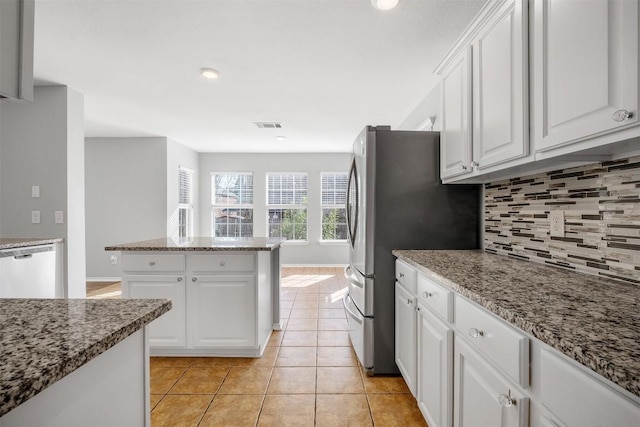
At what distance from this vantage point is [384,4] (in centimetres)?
188

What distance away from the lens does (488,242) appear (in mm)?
2137

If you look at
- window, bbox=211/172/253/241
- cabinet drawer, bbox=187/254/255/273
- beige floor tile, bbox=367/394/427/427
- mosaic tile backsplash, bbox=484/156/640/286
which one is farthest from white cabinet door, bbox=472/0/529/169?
window, bbox=211/172/253/241

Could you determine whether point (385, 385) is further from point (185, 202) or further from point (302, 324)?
→ point (185, 202)

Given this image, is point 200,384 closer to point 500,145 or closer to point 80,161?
point 500,145

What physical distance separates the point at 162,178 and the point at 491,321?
5475mm

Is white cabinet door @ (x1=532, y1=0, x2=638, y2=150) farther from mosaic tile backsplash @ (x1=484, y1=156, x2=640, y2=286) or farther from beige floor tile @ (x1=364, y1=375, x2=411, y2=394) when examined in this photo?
beige floor tile @ (x1=364, y1=375, x2=411, y2=394)

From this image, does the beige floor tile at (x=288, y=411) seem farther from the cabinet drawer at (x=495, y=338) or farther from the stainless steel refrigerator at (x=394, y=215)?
the cabinet drawer at (x=495, y=338)

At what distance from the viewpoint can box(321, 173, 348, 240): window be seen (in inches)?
269

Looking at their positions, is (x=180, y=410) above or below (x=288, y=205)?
below

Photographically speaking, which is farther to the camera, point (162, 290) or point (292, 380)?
point (162, 290)

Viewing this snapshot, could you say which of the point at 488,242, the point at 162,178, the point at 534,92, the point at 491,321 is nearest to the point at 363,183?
the point at 488,242

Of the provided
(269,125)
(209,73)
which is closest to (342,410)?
(209,73)

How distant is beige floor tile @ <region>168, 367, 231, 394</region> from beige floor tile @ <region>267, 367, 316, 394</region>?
0.36 m

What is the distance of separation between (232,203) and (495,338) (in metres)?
6.37
